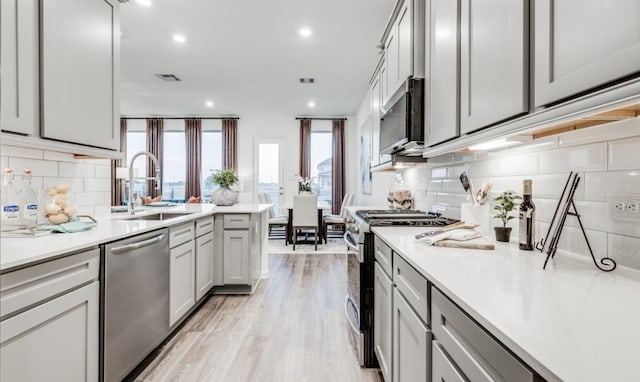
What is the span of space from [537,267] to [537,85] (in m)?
0.57

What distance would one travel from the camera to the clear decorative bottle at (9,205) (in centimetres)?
159

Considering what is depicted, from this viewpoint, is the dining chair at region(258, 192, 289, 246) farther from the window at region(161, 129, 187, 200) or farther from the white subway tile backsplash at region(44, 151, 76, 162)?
the white subway tile backsplash at region(44, 151, 76, 162)

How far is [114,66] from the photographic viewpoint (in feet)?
7.00

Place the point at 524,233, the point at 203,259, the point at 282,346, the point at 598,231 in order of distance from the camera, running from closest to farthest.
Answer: the point at 598,231 → the point at 524,233 → the point at 282,346 → the point at 203,259

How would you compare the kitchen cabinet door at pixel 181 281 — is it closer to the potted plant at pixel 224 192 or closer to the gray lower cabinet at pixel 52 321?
the gray lower cabinet at pixel 52 321

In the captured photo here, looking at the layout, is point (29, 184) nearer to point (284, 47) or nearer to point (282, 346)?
point (282, 346)

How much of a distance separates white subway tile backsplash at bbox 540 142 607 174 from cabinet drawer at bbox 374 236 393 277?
29.4 inches

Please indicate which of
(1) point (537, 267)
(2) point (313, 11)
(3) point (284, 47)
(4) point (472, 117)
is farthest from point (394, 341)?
(3) point (284, 47)

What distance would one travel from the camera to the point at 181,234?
8.25 feet

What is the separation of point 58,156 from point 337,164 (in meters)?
5.77

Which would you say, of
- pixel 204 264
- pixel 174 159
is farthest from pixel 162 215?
pixel 174 159

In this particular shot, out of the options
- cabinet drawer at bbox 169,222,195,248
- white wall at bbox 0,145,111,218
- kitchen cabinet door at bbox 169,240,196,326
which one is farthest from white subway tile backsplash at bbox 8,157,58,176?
kitchen cabinet door at bbox 169,240,196,326

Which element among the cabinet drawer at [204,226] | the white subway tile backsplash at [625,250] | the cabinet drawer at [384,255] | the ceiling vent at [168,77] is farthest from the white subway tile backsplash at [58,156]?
the ceiling vent at [168,77]

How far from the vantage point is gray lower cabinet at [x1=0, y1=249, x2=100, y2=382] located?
1095 millimetres
